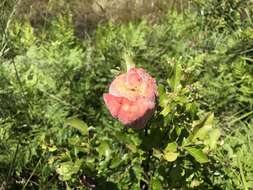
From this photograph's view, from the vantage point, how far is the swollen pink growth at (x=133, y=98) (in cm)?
129

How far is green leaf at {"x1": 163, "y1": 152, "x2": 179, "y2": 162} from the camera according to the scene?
1438 mm

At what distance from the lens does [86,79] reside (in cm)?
239

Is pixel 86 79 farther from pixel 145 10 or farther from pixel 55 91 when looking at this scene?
pixel 145 10

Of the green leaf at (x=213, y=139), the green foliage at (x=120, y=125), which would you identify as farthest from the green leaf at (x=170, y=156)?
the green leaf at (x=213, y=139)

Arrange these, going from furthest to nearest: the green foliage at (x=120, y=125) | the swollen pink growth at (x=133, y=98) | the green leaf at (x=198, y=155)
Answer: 1. the green foliage at (x=120, y=125)
2. the green leaf at (x=198, y=155)
3. the swollen pink growth at (x=133, y=98)

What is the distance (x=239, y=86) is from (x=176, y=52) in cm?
32

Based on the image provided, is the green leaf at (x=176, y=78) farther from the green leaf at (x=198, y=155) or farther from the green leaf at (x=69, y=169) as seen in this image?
the green leaf at (x=69, y=169)

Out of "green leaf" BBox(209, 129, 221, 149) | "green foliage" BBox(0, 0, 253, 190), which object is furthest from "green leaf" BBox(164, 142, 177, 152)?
"green leaf" BBox(209, 129, 221, 149)

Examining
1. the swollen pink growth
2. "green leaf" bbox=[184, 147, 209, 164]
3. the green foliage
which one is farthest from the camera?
the green foliage

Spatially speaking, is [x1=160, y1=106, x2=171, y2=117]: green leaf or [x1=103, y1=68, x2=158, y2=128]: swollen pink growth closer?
[x1=103, y1=68, x2=158, y2=128]: swollen pink growth

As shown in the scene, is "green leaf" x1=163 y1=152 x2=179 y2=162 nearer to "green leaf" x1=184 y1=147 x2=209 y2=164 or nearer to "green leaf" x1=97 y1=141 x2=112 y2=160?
"green leaf" x1=184 y1=147 x2=209 y2=164

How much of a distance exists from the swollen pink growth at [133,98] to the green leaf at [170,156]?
0.16 metres

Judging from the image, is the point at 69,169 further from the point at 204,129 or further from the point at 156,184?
the point at 204,129

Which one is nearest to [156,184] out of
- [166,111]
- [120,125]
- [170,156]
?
[170,156]
